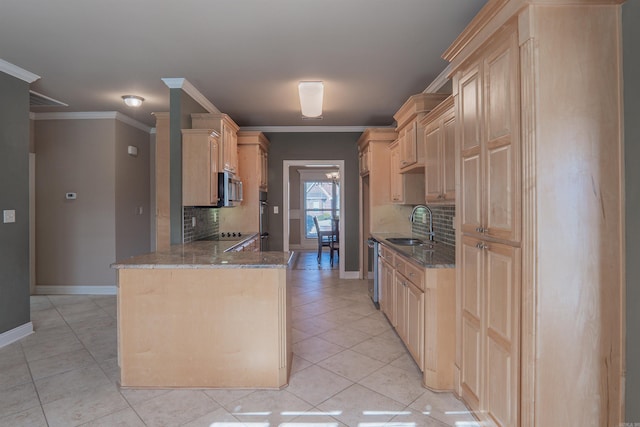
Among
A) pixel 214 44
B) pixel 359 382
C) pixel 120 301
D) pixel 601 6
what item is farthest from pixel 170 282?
pixel 601 6

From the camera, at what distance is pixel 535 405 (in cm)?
154

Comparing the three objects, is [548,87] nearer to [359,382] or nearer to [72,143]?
[359,382]

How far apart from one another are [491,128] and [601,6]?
0.63 metres

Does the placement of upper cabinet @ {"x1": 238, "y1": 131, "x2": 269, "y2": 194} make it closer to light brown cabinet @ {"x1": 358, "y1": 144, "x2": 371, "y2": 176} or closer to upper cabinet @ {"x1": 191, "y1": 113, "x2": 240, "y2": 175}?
upper cabinet @ {"x1": 191, "y1": 113, "x2": 240, "y2": 175}

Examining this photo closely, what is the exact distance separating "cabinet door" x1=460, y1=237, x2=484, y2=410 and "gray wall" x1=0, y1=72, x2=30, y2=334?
3.87 m

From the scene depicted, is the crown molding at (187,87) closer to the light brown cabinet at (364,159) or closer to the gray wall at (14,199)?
the gray wall at (14,199)

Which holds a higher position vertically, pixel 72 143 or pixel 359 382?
pixel 72 143

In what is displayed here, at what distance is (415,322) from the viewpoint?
8.80 ft

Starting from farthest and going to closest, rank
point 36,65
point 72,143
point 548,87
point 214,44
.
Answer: point 72,143 → point 36,65 → point 214,44 → point 548,87

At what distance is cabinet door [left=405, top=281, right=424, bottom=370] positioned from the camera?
2.52 metres

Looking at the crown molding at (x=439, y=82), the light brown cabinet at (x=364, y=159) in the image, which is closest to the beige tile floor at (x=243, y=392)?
the light brown cabinet at (x=364, y=159)

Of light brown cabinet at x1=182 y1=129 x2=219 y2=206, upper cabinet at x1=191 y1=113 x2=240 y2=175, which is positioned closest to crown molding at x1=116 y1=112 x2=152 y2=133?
upper cabinet at x1=191 y1=113 x2=240 y2=175

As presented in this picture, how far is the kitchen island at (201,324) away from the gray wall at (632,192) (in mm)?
1795

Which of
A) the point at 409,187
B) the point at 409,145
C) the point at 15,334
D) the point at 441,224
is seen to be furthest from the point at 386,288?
the point at 15,334
